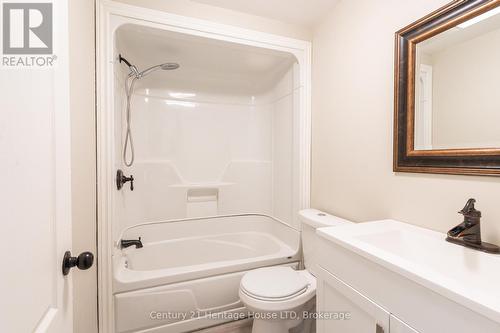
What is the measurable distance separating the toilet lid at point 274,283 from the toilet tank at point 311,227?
0.17 metres

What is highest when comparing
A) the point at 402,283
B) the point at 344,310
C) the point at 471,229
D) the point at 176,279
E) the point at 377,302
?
the point at 471,229

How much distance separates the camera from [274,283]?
1.36 meters

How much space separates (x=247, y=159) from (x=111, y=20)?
5.47ft

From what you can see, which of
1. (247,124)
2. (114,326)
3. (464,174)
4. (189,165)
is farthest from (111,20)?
(464,174)

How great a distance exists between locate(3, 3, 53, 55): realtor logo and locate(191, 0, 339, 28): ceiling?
47.4 inches

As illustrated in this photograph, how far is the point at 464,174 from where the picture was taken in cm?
88

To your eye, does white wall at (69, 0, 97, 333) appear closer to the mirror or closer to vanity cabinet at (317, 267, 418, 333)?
vanity cabinet at (317, 267, 418, 333)

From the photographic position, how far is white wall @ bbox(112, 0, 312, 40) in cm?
145

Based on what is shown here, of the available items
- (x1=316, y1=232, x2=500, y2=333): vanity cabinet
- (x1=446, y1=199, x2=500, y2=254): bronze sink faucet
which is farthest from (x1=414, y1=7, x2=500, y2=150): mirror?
(x1=316, y1=232, x2=500, y2=333): vanity cabinet

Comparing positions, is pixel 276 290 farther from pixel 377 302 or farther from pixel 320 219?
pixel 377 302

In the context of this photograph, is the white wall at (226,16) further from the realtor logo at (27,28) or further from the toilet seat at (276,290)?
the toilet seat at (276,290)

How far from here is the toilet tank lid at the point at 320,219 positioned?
1.40 metres

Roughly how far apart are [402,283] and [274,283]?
849 mm

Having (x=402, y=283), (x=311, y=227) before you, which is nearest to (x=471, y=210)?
(x=402, y=283)
